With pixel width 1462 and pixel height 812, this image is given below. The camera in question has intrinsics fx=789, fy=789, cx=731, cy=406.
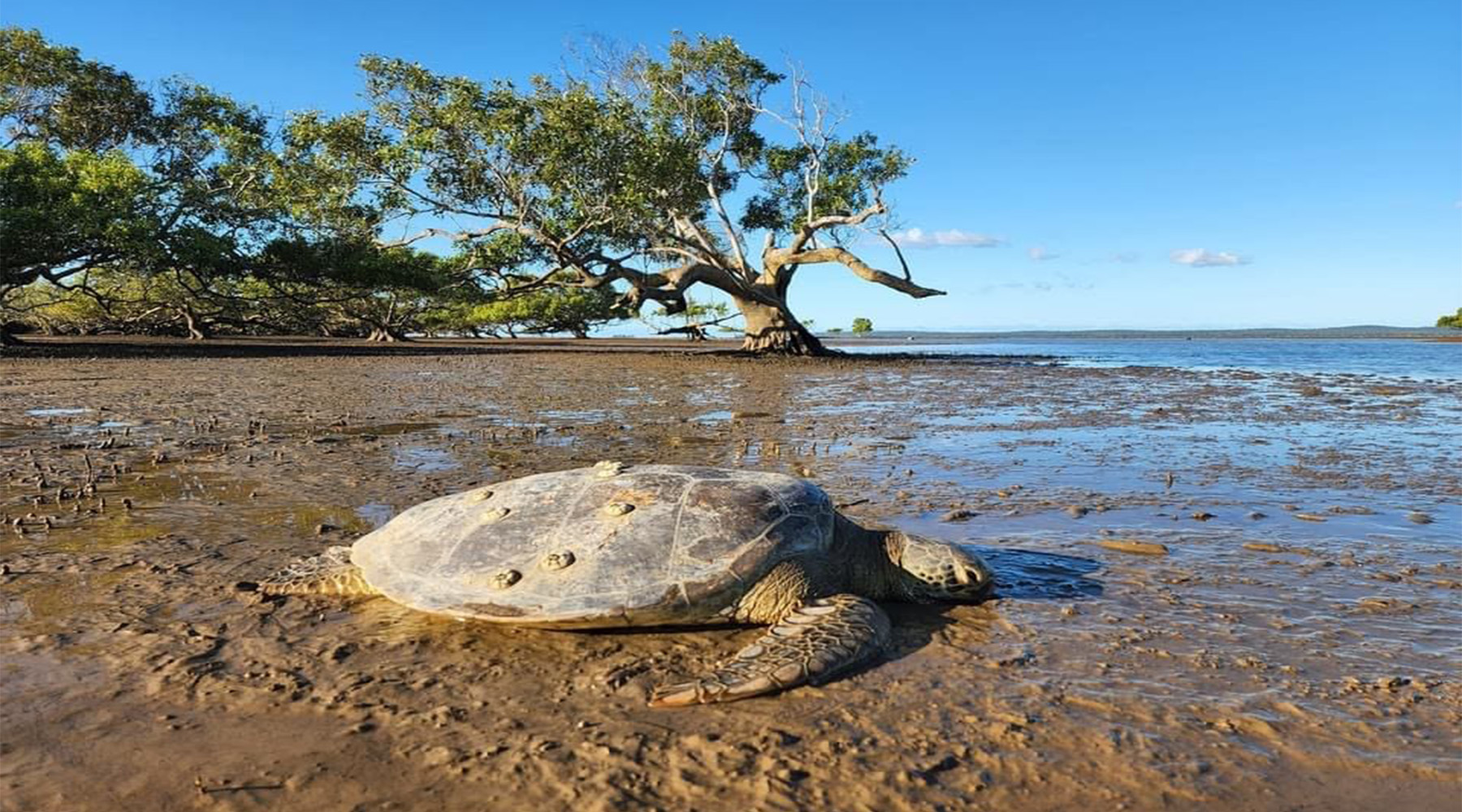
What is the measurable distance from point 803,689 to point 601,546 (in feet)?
3.98

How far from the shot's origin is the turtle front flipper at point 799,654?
3.10 metres

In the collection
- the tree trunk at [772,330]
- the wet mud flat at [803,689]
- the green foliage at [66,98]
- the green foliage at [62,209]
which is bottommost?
the wet mud flat at [803,689]

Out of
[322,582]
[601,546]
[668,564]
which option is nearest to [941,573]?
[668,564]

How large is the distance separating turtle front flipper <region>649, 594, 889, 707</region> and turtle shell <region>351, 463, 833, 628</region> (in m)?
0.31

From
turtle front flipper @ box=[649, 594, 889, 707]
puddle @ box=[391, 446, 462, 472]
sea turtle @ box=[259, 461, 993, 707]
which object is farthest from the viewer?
puddle @ box=[391, 446, 462, 472]

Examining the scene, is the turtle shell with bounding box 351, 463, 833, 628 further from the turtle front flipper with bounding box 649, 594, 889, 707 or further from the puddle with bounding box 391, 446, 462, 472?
the puddle with bounding box 391, 446, 462, 472

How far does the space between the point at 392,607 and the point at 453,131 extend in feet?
75.0

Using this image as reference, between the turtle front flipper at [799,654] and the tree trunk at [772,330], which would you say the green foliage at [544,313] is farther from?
the turtle front flipper at [799,654]

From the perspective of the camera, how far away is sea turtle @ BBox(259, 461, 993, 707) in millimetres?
3602

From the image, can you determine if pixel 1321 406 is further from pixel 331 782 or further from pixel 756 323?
pixel 756 323

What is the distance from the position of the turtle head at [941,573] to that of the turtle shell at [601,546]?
489 mm

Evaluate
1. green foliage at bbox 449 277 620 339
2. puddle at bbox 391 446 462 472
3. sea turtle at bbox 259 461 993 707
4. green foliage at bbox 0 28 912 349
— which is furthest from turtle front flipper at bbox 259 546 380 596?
green foliage at bbox 449 277 620 339


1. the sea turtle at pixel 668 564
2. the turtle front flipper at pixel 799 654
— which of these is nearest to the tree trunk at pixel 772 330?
the sea turtle at pixel 668 564

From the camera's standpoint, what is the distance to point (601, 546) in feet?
12.6
